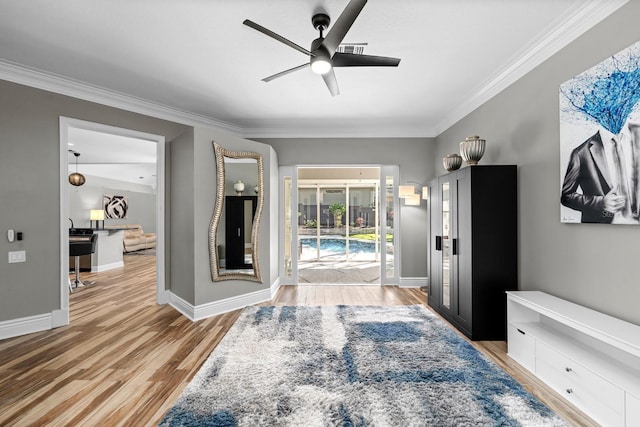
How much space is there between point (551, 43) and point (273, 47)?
239 cm

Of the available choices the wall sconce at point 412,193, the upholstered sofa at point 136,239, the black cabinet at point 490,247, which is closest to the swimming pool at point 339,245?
the wall sconce at point 412,193

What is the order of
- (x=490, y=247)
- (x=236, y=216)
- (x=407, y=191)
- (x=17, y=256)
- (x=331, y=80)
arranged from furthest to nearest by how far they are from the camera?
1. (x=407, y=191)
2. (x=236, y=216)
3. (x=17, y=256)
4. (x=490, y=247)
5. (x=331, y=80)

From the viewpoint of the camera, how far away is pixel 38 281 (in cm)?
308

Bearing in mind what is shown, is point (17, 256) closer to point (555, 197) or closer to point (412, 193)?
point (412, 193)

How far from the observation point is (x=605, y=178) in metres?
1.95

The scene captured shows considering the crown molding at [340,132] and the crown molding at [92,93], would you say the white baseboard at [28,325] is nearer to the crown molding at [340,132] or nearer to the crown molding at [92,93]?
the crown molding at [92,93]

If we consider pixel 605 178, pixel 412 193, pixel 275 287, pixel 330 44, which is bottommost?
pixel 275 287

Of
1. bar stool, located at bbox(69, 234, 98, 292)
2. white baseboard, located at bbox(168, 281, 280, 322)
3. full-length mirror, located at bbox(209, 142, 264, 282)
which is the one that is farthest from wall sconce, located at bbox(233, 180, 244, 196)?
bar stool, located at bbox(69, 234, 98, 292)

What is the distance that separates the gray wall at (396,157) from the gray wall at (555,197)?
1.75 meters

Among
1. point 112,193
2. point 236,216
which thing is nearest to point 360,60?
point 236,216

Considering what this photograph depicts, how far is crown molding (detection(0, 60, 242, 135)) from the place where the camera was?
2.93 metres

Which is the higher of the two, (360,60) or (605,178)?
(360,60)

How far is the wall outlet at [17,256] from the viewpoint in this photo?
295 centimetres

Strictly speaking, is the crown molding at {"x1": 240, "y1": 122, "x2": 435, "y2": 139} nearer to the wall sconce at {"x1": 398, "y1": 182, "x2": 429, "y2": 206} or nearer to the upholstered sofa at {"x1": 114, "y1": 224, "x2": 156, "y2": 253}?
the wall sconce at {"x1": 398, "y1": 182, "x2": 429, "y2": 206}
